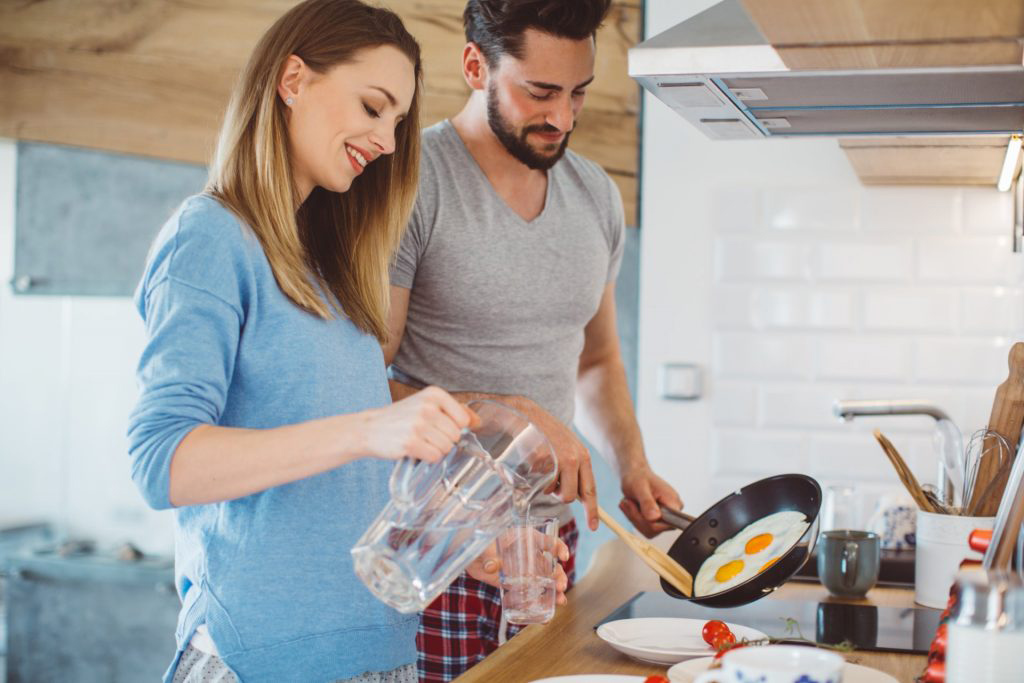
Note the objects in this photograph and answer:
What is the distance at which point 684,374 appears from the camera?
3.03 metres

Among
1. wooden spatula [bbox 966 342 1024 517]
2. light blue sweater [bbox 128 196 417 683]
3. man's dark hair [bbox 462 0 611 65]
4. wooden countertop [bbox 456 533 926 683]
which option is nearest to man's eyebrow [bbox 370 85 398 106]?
light blue sweater [bbox 128 196 417 683]

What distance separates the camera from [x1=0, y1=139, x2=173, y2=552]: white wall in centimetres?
323

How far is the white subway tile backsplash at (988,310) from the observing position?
2.85 meters

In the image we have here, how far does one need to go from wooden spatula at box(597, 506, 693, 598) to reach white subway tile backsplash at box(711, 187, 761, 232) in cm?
158

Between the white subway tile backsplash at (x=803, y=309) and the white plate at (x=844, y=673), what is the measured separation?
71.3 inches

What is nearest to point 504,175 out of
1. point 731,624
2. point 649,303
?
point 731,624

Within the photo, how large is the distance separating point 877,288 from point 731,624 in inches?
66.7

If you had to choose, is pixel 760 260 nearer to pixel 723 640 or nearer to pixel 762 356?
pixel 762 356

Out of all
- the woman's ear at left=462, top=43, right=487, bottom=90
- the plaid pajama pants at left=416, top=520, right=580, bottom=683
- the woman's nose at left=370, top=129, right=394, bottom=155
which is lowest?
the plaid pajama pants at left=416, top=520, right=580, bottom=683

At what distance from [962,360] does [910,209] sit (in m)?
0.41

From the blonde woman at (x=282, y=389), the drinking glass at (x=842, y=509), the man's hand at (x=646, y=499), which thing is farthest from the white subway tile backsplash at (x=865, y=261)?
the blonde woman at (x=282, y=389)

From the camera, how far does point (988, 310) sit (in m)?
2.87

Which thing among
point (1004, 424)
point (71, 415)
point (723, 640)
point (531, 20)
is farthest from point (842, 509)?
point (71, 415)

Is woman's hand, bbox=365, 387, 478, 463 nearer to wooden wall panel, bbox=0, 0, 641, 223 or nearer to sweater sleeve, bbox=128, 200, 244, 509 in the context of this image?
sweater sleeve, bbox=128, 200, 244, 509
